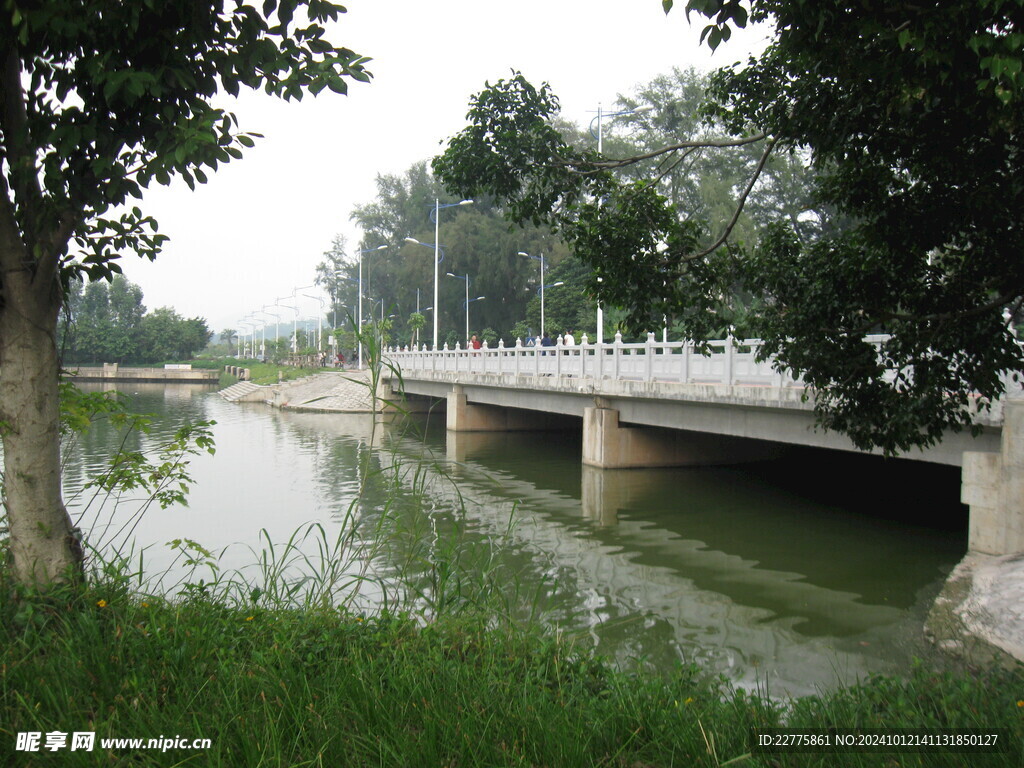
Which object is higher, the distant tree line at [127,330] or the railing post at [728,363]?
the distant tree line at [127,330]

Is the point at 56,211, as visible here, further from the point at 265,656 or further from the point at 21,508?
the point at 265,656

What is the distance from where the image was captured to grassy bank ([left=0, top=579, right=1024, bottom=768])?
2828 mm

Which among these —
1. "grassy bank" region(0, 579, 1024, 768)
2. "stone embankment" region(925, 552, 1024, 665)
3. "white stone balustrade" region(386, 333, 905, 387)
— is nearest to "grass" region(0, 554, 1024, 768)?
"grassy bank" region(0, 579, 1024, 768)

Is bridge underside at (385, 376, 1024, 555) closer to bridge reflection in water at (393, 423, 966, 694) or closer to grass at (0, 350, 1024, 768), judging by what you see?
bridge reflection in water at (393, 423, 966, 694)

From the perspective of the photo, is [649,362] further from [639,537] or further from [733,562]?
[733,562]

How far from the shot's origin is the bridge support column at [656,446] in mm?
18625

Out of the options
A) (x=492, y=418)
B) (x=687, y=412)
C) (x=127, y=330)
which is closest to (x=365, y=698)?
(x=687, y=412)

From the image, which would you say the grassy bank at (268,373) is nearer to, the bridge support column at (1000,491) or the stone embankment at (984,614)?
the bridge support column at (1000,491)

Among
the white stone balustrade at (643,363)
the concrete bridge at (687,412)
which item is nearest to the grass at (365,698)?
the concrete bridge at (687,412)

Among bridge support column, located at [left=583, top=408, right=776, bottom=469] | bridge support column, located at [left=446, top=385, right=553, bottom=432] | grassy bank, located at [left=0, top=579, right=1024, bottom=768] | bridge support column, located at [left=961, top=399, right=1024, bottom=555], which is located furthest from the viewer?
bridge support column, located at [left=446, top=385, right=553, bottom=432]

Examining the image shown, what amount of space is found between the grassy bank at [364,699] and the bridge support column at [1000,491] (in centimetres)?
453

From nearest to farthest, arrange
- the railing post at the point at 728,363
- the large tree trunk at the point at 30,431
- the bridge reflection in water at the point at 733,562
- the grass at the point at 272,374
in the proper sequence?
the large tree trunk at the point at 30,431, the bridge reflection in water at the point at 733,562, the railing post at the point at 728,363, the grass at the point at 272,374

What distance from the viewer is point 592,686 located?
3.95 m

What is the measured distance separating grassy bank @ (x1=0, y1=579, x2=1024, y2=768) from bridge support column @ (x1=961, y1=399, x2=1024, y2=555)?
4.53 m
